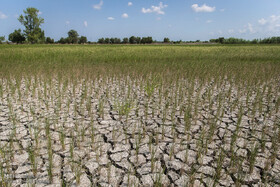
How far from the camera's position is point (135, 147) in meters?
2.98

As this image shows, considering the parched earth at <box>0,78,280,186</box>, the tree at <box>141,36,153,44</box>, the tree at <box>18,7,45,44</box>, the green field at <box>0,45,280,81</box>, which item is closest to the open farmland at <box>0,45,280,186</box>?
the parched earth at <box>0,78,280,186</box>

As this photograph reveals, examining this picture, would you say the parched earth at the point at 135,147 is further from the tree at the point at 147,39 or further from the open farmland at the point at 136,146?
the tree at the point at 147,39

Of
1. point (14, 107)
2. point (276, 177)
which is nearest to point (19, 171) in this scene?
point (14, 107)

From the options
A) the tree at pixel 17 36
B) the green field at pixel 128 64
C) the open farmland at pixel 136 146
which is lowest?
the open farmland at pixel 136 146

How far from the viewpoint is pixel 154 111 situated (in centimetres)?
445

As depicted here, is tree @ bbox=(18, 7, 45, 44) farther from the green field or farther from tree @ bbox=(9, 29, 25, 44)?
the green field

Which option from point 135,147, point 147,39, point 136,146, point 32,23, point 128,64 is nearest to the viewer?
point 136,146

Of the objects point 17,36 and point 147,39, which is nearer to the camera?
point 17,36

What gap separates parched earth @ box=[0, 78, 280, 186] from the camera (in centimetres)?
228

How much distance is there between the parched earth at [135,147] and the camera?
7.48 feet

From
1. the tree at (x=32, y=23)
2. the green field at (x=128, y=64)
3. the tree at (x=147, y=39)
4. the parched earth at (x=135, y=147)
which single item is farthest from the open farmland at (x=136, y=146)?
the tree at (x=147, y=39)

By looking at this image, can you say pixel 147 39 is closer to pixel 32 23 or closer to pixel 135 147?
pixel 32 23

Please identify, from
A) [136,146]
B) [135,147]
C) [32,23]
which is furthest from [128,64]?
[32,23]

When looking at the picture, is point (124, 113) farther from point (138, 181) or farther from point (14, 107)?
point (14, 107)
